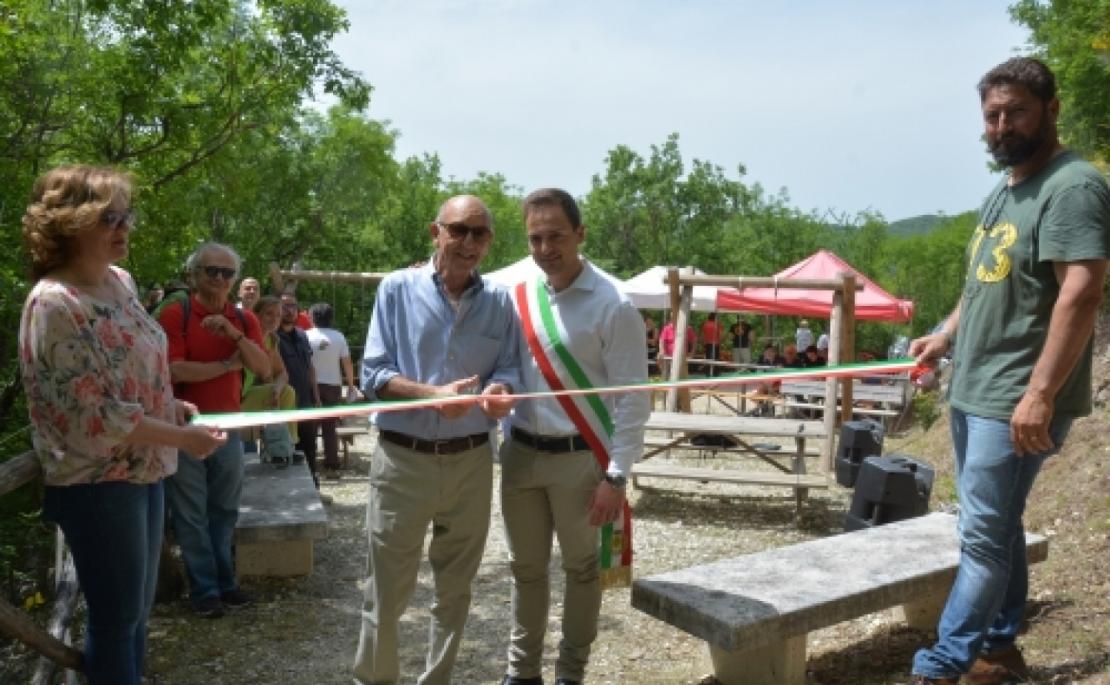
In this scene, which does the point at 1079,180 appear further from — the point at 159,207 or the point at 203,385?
the point at 159,207

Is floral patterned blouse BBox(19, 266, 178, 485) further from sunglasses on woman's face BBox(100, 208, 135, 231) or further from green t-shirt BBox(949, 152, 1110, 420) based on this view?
green t-shirt BBox(949, 152, 1110, 420)

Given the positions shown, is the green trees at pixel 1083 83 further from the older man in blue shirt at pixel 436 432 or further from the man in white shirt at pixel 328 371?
the older man in blue shirt at pixel 436 432

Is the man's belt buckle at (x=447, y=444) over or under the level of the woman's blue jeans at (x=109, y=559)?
over

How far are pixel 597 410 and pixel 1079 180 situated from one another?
177 cm

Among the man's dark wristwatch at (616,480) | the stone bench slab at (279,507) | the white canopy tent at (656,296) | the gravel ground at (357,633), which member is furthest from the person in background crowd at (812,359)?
the man's dark wristwatch at (616,480)

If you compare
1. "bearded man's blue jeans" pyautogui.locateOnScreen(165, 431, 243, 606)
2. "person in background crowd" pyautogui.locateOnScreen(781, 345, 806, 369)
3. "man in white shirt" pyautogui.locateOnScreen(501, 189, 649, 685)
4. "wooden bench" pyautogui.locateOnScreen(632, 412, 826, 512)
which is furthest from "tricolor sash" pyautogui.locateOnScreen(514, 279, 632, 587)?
"person in background crowd" pyautogui.locateOnScreen(781, 345, 806, 369)

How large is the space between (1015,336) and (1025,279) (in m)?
0.18

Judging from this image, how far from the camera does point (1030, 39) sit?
76.7 feet

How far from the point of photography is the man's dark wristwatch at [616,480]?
3.52 metres

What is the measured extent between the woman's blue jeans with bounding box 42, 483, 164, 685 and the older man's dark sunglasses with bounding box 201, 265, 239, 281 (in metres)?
2.15

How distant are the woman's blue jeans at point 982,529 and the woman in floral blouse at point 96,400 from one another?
94.0 inches

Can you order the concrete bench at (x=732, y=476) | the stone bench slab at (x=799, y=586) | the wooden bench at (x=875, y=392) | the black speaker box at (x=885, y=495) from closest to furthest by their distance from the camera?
the stone bench slab at (x=799, y=586) → the black speaker box at (x=885, y=495) → the concrete bench at (x=732, y=476) → the wooden bench at (x=875, y=392)

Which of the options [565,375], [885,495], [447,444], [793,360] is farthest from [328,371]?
[793,360]

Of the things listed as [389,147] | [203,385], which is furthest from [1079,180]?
[389,147]
